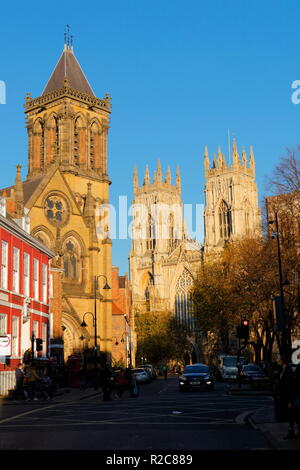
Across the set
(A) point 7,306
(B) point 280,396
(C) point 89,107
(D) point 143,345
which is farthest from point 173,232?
(B) point 280,396

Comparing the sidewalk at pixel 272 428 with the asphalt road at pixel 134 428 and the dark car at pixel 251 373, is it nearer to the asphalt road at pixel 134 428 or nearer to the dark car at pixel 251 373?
the asphalt road at pixel 134 428

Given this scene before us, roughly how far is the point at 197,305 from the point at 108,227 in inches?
465

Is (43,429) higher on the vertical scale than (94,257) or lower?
lower

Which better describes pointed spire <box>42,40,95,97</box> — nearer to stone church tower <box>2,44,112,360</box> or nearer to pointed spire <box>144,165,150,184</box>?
stone church tower <box>2,44,112,360</box>

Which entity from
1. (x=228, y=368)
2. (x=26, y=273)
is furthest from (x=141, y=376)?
(x=26, y=273)

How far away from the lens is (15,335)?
32438mm

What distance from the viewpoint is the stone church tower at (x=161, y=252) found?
11806cm

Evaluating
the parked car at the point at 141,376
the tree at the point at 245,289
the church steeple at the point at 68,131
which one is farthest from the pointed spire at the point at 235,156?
the parked car at the point at 141,376

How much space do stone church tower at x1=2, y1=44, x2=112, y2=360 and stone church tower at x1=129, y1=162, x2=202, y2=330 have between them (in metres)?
48.8

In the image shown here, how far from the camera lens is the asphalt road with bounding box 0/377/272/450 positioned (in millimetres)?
11920

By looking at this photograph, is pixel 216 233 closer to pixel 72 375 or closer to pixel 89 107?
pixel 89 107

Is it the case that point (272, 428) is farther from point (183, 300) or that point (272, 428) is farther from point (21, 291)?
point (183, 300)

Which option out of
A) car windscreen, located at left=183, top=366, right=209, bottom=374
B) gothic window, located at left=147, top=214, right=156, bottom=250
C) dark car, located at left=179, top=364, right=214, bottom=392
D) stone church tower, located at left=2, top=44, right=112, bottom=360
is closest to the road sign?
dark car, located at left=179, top=364, right=214, bottom=392
